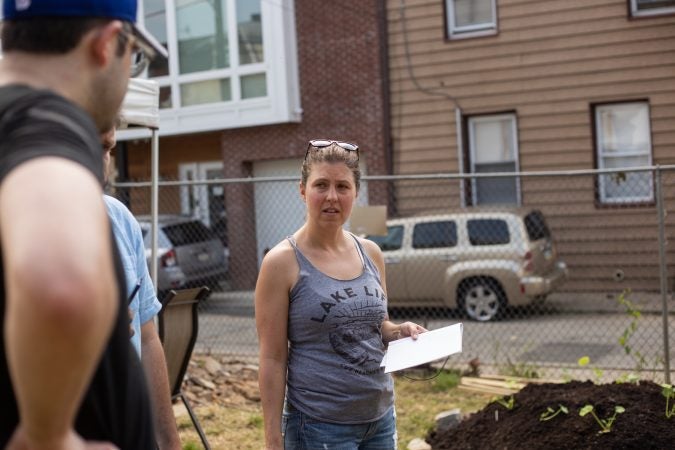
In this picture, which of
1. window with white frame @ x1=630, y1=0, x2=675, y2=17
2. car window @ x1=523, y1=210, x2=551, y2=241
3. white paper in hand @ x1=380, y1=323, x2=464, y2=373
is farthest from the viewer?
window with white frame @ x1=630, y1=0, x2=675, y2=17

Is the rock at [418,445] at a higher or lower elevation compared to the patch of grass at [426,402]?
higher

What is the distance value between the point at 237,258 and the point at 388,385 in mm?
12899

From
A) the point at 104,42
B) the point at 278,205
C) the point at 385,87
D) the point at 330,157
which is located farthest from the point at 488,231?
the point at 104,42

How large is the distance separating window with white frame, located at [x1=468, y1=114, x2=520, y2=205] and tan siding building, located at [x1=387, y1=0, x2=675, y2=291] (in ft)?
0.07

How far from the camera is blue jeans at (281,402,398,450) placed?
3.26 metres

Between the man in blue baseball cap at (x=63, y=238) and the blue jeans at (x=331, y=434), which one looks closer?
the man in blue baseball cap at (x=63, y=238)

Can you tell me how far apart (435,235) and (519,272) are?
146 centimetres

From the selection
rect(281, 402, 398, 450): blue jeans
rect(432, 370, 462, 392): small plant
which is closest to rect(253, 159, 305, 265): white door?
rect(432, 370, 462, 392): small plant

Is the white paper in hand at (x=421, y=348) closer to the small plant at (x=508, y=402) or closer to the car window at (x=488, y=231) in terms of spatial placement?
the small plant at (x=508, y=402)

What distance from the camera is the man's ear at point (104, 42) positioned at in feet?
4.78

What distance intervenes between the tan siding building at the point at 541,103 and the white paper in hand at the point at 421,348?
10.2 meters

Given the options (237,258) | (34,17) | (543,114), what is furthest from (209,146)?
(34,17)

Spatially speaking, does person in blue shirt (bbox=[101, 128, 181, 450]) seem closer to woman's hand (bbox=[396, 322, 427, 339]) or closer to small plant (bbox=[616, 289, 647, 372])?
woman's hand (bbox=[396, 322, 427, 339])

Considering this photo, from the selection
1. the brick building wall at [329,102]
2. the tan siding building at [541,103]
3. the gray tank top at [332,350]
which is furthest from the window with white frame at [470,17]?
the gray tank top at [332,350]
